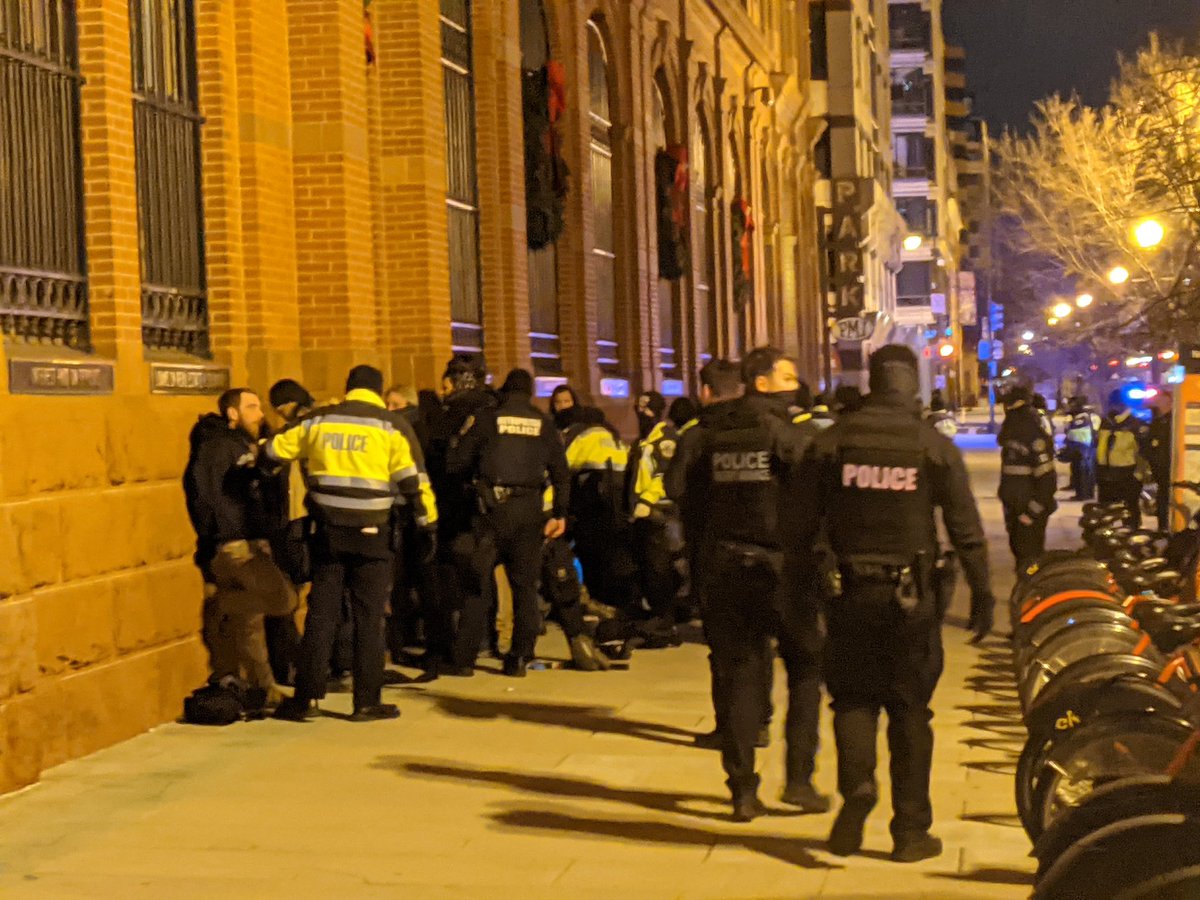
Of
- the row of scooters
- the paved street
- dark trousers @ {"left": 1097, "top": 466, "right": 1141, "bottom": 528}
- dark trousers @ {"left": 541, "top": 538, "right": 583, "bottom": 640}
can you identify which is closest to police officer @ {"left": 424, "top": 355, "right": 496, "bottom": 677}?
dark trousers @ {"left": 541, "top": 538, "right": 583, "bottom": 640}

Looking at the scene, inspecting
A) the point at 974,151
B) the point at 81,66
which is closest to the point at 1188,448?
the point at 81,66

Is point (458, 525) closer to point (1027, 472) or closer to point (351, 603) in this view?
point (351, 603)

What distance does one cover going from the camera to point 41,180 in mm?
9789

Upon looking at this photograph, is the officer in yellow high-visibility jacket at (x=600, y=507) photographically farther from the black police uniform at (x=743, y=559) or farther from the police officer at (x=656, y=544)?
the black police uniform at (x=743, y=559)

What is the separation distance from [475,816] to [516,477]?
152 inches

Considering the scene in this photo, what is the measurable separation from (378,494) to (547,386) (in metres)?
8.48

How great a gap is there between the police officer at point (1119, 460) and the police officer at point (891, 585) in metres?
15.6

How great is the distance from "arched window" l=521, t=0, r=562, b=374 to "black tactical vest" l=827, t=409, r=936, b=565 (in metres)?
11.5

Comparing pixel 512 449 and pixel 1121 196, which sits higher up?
pixel 1121 196

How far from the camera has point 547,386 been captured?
60.4 ft

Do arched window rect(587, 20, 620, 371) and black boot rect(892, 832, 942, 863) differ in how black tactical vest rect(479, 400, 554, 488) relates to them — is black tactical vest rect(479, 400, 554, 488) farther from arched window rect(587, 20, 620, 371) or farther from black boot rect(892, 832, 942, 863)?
arched window rect(587, 20, 620, 371)

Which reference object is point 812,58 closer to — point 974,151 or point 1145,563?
point 1145,563

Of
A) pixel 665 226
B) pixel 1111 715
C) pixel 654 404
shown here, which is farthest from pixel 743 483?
pixel 665 226

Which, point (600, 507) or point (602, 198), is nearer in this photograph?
point (600, 507)
